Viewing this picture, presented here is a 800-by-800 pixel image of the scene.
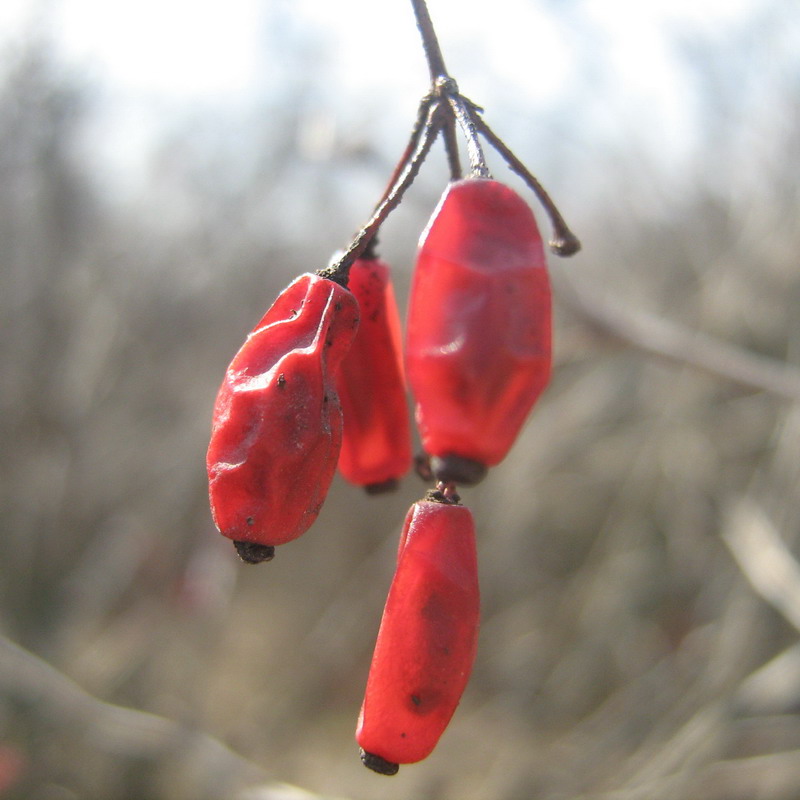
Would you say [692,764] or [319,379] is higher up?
[319,379]

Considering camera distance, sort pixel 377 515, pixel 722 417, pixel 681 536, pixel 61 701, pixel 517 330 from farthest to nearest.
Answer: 1. pixel 377 515
2. pixel 681 536
3. pixel 722 417
4. pixel 61 701
5. pixel 517 330

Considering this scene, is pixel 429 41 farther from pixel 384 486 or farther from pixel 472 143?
pixel 384 486

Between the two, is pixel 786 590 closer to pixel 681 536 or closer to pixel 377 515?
pixel 681 536

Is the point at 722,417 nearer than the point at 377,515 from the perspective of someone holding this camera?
Yes

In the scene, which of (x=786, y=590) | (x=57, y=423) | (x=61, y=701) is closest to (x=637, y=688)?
(x=786, y=590)

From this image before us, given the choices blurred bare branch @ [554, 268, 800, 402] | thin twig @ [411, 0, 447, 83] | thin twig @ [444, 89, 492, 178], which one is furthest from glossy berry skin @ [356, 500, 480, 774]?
blurred bare branch @ [554, 268, 800, 402]

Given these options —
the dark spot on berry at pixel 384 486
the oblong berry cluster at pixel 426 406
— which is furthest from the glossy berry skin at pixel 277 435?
the dark spot on berry at pixel 384 486

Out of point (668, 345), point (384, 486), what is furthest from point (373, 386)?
point (668, 345)

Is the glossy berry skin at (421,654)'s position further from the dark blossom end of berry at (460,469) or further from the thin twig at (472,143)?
the thin twig at (472,143)
